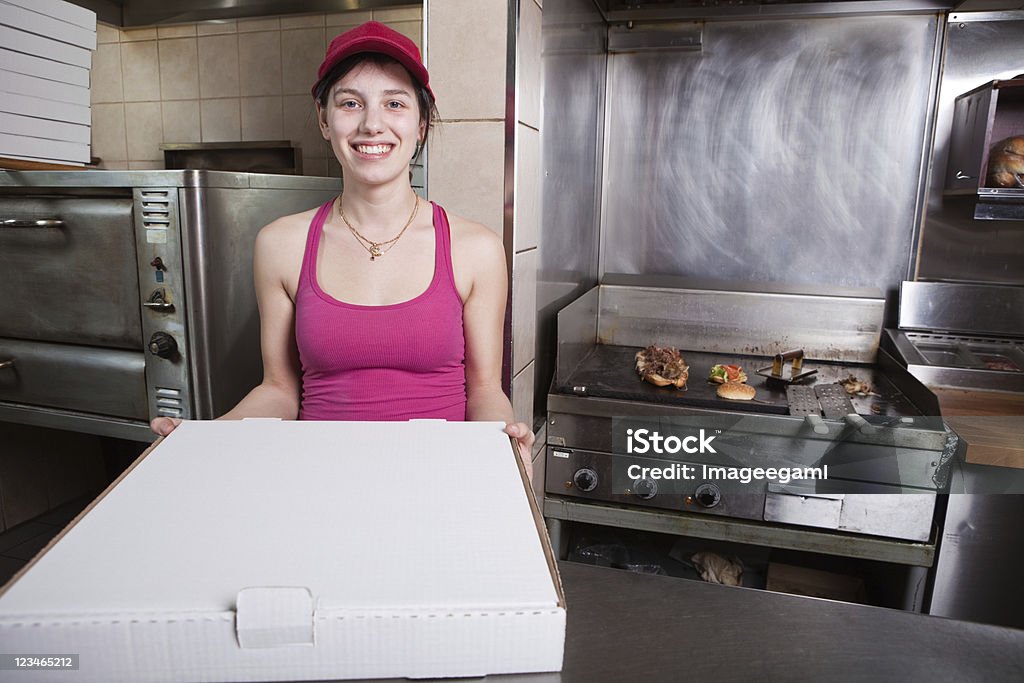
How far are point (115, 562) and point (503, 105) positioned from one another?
1.30 metres

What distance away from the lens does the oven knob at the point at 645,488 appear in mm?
1926

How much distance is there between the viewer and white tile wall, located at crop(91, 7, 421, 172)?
9.36 feet

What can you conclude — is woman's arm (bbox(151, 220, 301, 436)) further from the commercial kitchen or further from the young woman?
the commercial kitchen

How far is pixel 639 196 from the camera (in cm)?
268

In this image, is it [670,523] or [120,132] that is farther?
[120,132]

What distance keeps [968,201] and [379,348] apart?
2217 mm

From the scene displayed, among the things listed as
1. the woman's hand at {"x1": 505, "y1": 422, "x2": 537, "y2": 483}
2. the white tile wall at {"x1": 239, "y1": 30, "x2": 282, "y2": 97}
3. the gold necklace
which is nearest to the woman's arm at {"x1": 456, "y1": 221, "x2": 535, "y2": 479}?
the gold necklace

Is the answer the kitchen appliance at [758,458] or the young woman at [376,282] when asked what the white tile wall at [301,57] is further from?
the young woman at [376,282]

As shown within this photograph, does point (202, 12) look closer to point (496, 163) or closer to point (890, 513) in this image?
point (496, 163)

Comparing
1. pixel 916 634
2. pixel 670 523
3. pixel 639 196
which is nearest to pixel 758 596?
pixel 916 634

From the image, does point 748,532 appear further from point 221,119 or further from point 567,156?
point 221,119

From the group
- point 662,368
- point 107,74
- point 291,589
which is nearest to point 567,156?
point 662,368

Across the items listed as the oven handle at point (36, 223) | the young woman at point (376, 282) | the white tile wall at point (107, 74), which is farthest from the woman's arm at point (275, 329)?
the white tile wall at point (107, 74)

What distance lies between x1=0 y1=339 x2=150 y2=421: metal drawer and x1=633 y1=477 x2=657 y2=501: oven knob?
1.31m
